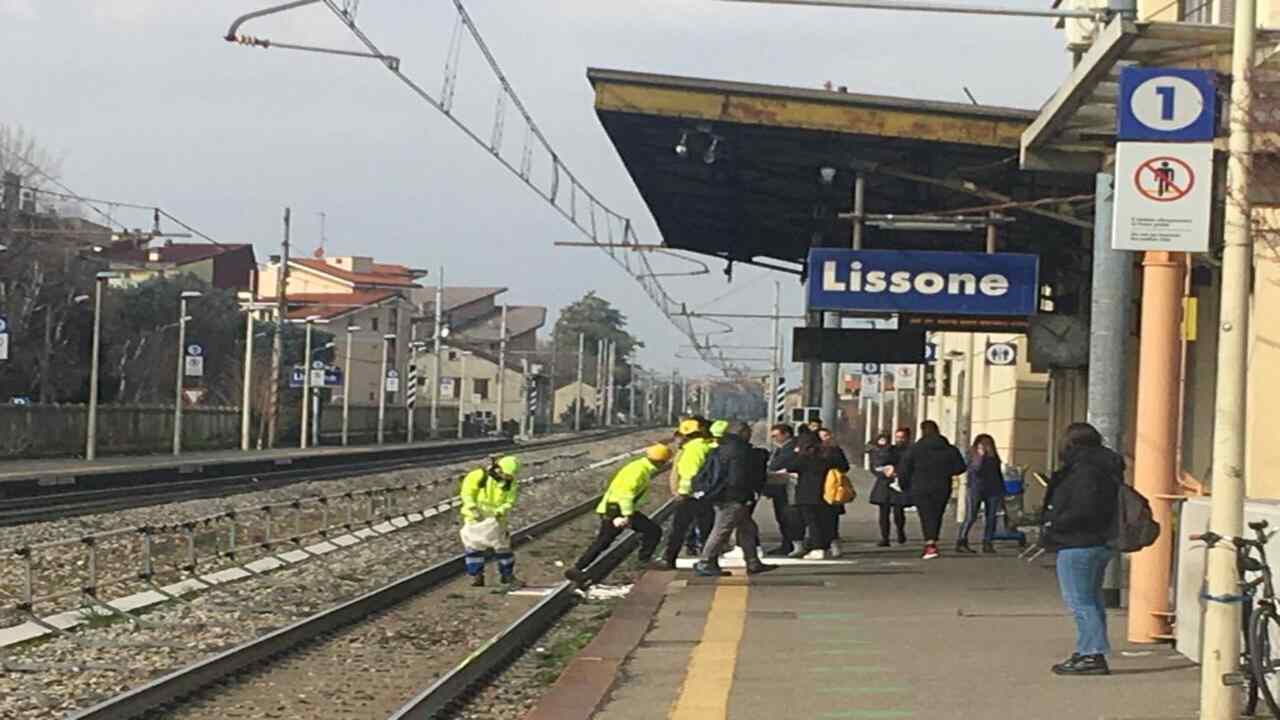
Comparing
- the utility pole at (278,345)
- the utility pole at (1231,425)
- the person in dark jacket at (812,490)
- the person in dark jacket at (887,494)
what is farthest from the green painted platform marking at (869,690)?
the utility pole at (278,345)

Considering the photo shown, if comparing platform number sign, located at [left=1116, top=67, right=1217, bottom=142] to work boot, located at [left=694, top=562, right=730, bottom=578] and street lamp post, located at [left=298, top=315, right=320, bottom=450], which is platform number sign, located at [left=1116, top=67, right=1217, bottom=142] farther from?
street lamp post, located at [left=298, top=315, right=320, bottom=450]

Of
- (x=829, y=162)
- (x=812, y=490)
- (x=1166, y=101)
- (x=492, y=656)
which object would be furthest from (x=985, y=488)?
(x=1166, y=101)

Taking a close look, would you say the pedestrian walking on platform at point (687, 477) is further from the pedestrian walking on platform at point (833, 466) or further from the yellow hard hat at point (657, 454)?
the pedestrian walking on platform at point (833, 466)

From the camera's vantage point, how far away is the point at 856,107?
19516mm

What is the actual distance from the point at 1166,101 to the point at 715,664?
510cm

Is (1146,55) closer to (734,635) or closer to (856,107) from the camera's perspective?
(734,635)

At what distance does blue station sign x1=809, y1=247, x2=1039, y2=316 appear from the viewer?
1914cm

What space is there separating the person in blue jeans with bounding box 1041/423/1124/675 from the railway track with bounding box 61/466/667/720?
3878 mm

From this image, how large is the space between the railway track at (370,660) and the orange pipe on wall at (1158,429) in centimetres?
457

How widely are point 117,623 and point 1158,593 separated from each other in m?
8.71

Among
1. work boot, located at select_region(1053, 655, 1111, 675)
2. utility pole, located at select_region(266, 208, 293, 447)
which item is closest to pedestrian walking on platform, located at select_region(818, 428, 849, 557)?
work boot, located at select_region(1053, 655, 1111, 675)

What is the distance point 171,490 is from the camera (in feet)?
133

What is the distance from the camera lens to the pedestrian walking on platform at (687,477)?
19.8m

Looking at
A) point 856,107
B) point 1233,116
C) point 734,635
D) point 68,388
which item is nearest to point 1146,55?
point 1233,116
